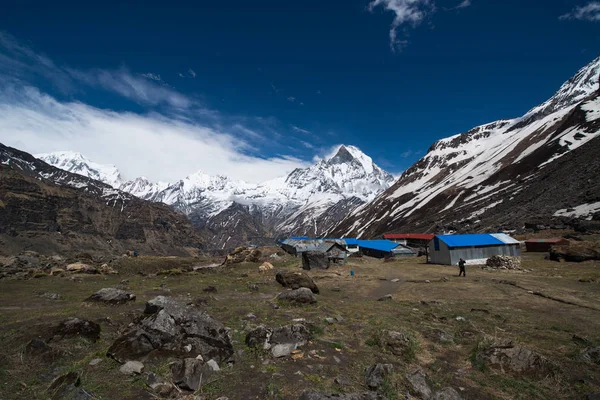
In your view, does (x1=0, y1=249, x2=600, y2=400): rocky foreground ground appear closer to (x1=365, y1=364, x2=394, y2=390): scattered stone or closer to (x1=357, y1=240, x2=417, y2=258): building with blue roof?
(x1=365, y1=364, x2=394, y2=390): scattered stone

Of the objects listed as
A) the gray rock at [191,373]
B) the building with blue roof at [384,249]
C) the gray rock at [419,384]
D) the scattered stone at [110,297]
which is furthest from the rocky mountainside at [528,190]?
the scattered stone at [110,297]

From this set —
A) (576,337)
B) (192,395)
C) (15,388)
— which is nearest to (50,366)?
(15,388)

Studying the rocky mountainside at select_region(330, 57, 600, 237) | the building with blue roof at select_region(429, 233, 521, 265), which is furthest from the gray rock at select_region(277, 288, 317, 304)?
the rocky mountainside at select_region(330, 57, 600, 237)

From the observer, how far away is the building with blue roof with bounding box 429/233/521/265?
182 ft

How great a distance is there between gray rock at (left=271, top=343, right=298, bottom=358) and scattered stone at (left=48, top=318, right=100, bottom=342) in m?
6.79

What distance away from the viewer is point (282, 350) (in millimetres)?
11586

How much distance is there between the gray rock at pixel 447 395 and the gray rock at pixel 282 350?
498 cm

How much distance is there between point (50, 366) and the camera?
966cm

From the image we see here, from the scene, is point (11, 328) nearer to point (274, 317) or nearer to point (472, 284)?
point (274, 317)

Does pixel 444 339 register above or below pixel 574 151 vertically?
below

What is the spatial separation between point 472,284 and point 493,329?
57.7ft

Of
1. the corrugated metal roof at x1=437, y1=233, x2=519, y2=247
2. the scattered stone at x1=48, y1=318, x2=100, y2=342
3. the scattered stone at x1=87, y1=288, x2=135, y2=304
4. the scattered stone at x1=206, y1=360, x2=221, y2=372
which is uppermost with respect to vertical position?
the corrugated metal roof at x1=437, y1=233, x2=519, y2=247

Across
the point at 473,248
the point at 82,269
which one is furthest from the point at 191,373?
the point at 473,248

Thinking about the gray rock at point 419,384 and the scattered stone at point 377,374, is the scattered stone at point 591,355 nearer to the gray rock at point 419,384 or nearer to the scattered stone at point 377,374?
the gray rock at point 419,384
